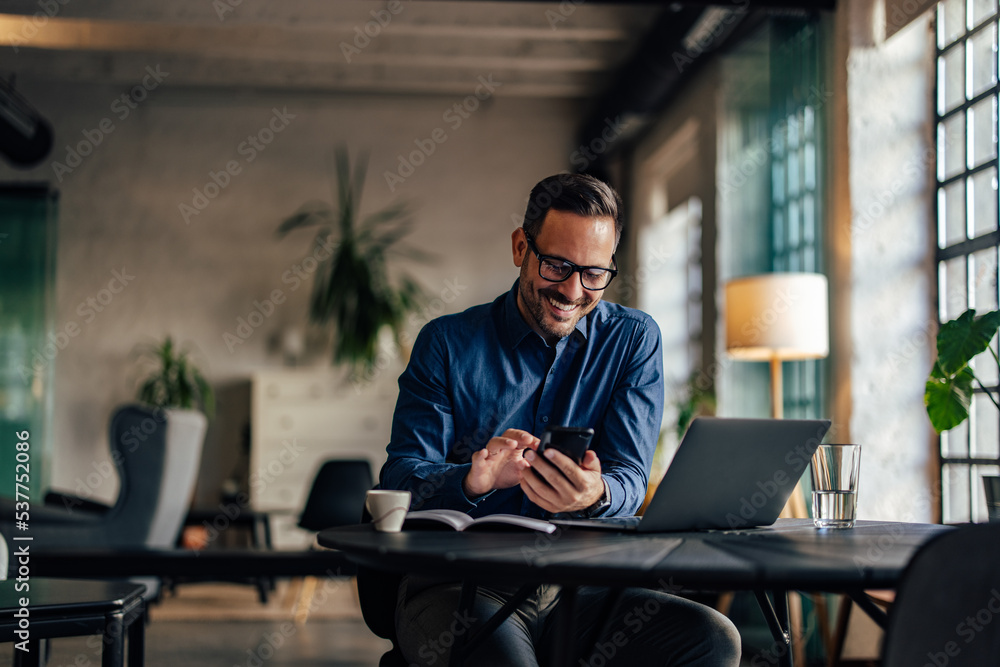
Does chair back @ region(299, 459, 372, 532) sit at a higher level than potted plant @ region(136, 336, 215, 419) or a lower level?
lower

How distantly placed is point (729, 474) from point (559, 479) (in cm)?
26

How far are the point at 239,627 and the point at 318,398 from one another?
253cm

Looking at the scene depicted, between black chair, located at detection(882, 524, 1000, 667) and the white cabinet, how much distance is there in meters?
6.05

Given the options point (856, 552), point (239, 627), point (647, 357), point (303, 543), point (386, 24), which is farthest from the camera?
point (303, 543)

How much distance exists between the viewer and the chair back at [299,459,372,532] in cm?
395

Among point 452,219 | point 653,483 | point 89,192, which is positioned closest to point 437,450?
point 653,483

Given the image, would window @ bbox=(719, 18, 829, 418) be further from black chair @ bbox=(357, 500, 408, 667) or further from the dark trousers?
black chair @ bbox=(357, 500, 408, 667)

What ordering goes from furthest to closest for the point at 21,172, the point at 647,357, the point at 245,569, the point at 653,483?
the point at 21,172 < the point at 653,483 < the point at 245,569 < the point at 647,357

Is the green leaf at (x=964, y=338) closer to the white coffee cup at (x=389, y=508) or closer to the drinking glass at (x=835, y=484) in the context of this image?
the drinking glass at (x=835, y=484)

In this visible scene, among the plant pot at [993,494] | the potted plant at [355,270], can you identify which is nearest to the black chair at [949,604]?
the plant pot at [993,494]

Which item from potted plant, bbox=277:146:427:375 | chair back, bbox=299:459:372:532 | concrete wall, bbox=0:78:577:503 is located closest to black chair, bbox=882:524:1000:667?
chair back, bbox=299:459:372:532

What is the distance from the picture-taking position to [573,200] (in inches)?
71.5

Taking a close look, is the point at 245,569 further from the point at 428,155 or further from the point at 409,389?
the point at 428,155

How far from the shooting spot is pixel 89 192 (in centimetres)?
749
